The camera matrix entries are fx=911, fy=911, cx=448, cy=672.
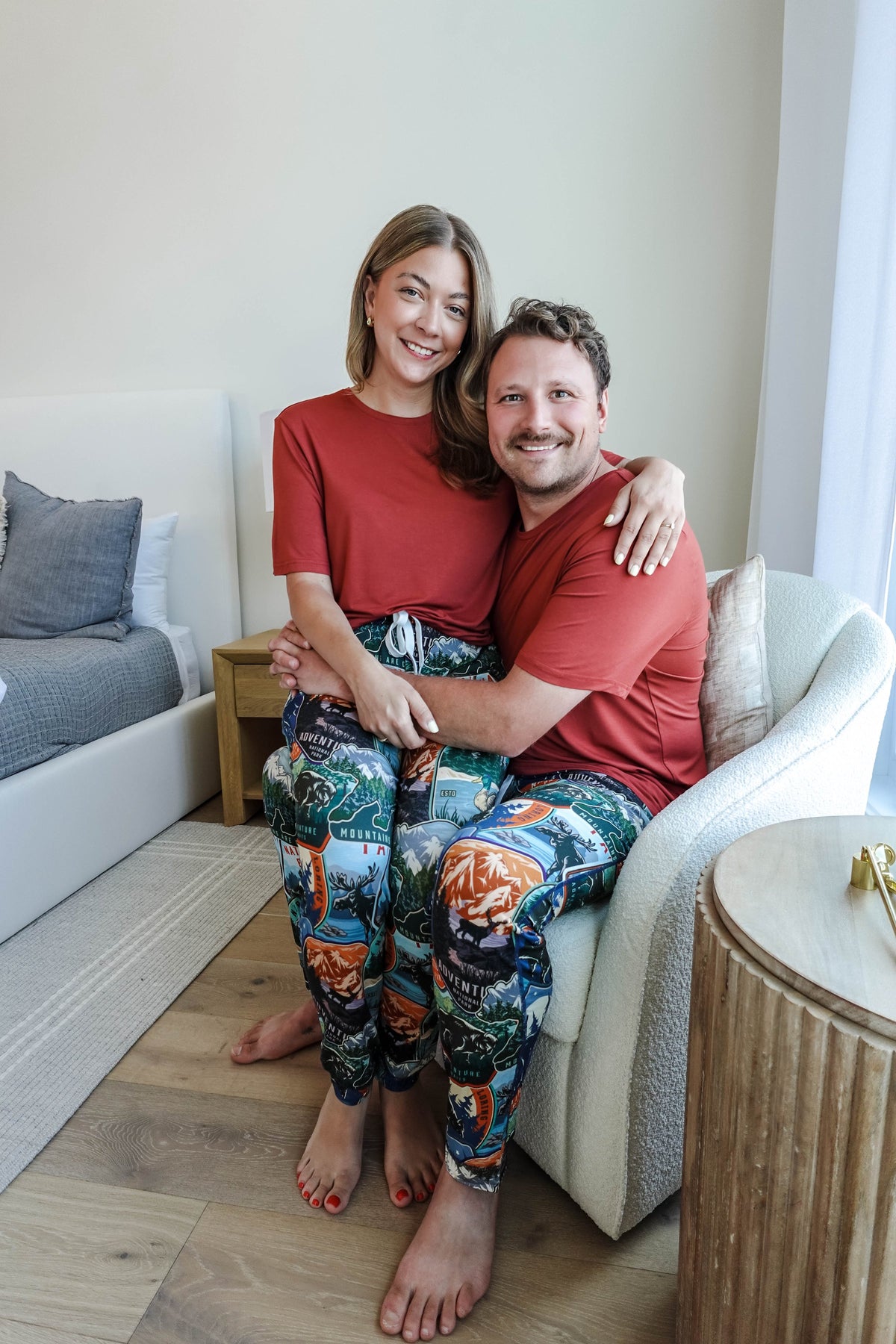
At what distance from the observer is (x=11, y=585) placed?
8.32ft

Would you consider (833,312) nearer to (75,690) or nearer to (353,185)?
(353,185)

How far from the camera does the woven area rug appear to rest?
144cm

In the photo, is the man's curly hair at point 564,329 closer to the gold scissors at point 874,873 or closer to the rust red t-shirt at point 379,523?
the rust red t-shirt at point 379,523

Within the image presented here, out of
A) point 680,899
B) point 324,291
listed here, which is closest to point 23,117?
point 324,291

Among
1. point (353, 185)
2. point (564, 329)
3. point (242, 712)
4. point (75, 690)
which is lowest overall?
point (242, 712)

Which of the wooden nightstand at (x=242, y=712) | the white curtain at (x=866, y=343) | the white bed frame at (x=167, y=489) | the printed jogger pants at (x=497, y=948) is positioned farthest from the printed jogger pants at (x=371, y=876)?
the white bed frame at (x=167, y=489)

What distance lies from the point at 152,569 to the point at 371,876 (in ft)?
6.08

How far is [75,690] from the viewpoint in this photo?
7.20 ft

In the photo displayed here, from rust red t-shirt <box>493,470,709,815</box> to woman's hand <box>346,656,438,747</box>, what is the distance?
160mm

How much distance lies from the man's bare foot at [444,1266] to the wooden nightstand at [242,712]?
4.91ft

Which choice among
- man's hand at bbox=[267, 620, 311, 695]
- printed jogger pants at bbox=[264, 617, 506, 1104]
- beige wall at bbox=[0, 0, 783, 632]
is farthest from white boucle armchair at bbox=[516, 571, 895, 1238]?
beige wall at bbox=[0, 0, 783, 632]

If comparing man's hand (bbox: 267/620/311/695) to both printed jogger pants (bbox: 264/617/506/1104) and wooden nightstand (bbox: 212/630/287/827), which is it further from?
wooden nightstand (bbox: 212/630/287/827)

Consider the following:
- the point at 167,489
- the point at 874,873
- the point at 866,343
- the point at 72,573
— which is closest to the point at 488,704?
the point at 874,873

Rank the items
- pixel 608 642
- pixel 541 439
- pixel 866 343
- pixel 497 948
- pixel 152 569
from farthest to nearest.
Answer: pixel 152 569 → pixel 866 343 → pixel 541 439 → pixel 608 642 → pixel 497 948
